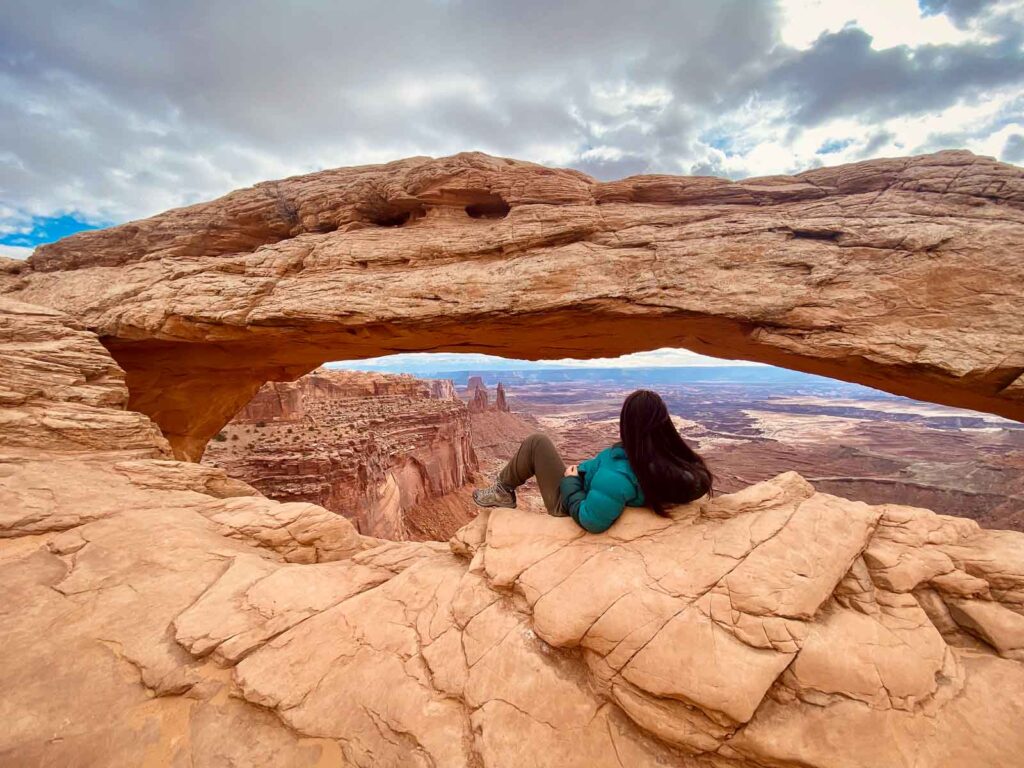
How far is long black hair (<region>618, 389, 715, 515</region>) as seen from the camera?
13.2 ft

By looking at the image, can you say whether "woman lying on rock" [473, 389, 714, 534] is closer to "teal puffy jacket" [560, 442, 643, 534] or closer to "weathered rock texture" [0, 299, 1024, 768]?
"teal puffy jacket" [560, 442, 643, 534]

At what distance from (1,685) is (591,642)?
15.6 feet

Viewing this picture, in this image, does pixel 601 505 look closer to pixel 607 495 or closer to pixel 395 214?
pixel 607 495

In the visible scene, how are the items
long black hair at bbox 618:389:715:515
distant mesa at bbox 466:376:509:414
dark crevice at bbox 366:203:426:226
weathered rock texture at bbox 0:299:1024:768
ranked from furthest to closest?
1. distant mesa at bbox 466:376:509:414
2. dark crevice at bbox 366:203:426:226
3. long black hair at bbox 618:389:715:515
4. weathered rock texture at bbox 0:299:1024:768

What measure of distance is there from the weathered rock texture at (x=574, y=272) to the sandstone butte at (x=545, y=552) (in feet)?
0.21

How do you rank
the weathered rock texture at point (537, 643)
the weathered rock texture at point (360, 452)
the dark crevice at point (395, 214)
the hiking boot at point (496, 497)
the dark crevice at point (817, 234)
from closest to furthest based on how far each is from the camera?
the weathered rock texture at point (537, 643), the hiking boot at point (496, 497), the dark crevice at point (817, 234), the dark crevice at point (395, 214), the weathered rock texture at point (360, 452)

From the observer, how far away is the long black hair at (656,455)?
4.03 meters

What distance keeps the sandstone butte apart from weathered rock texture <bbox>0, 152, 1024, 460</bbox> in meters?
0.06

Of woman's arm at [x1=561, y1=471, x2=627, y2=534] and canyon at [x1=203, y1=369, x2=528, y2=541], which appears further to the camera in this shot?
canyon at [x1=203, y1=369, x2=528, y2=541]

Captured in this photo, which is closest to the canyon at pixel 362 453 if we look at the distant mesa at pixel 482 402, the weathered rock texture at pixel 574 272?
the weathered rock texture at pixel 574 272

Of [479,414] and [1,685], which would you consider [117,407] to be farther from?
[479,414]

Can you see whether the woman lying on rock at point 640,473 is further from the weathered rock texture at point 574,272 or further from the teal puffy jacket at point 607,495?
the weathered rock texture at point 574,272

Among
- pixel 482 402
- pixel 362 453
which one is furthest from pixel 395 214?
pixel 482 402

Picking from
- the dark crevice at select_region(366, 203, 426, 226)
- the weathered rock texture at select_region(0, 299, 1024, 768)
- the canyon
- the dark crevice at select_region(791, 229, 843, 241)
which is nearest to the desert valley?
the canyon
